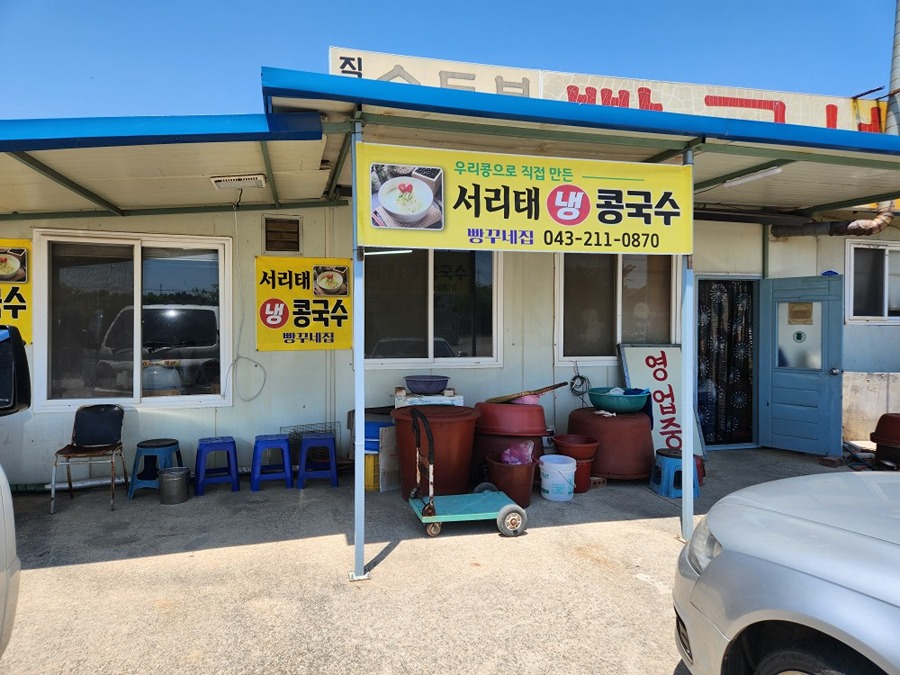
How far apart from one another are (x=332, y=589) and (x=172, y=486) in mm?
2464

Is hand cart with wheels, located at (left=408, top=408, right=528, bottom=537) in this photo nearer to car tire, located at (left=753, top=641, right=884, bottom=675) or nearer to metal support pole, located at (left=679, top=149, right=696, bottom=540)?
metal support pole, located at (left=679, top=149, right=696, bottom=540)

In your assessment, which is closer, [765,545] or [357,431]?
[765,545]

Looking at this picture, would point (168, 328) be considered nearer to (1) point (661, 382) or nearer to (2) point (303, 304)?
(2) point (303, 304)

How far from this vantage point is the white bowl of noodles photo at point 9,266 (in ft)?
18.3

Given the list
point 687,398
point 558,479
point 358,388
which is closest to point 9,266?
point 358,388

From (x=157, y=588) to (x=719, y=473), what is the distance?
5765mm

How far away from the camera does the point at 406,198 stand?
12.7 ft

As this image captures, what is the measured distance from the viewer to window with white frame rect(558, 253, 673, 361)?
7.12 metres

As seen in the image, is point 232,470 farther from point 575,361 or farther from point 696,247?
point 696,247

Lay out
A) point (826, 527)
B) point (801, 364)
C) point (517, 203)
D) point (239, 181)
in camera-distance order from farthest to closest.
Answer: point (801, 364)
point (239, 181)
point (517, 203)
point (826, 527)

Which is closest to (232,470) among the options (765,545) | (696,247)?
(765,545)

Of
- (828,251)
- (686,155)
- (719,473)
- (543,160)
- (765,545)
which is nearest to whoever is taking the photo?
(765,545)

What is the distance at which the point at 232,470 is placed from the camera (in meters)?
5.72

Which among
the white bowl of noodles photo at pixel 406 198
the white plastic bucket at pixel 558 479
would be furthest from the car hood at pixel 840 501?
the white plastic bucket at pixel 558 479
